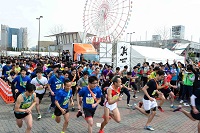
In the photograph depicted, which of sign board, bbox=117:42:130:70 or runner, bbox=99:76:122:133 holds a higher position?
sign board, bbox=117:42:130:70

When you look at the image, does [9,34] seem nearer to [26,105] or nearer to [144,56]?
[144,56]

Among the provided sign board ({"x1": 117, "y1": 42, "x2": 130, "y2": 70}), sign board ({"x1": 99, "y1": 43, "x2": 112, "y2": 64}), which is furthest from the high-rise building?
sign board ({"x1": 117, "y1": 42, "x2": 130, "y2": 70})

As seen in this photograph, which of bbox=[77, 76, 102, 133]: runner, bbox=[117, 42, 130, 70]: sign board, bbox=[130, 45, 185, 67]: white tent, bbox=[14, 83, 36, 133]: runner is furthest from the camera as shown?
bbox=[130, 45, 185, 67]: white tent

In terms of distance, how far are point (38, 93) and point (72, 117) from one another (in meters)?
1.46

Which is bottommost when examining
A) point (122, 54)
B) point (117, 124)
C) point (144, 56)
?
point (117, 124)

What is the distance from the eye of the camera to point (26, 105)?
479 cm

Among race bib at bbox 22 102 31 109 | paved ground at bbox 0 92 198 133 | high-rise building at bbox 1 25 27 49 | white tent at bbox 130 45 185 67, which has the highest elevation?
high-rise building at bbox 1 25 27 49

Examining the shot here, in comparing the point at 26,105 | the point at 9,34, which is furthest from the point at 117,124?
the point at 9,34

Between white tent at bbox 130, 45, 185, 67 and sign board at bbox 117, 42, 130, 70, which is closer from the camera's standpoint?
sign board at bbox 117, 42, 130, 70

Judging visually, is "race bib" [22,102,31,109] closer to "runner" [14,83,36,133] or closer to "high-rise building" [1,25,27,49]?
"runner" [14,83,36,133]

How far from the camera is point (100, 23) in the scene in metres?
20.5

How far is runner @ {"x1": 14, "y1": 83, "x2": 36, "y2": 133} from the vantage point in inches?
182

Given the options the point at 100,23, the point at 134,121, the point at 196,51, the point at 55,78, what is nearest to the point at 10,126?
the point at 55,78

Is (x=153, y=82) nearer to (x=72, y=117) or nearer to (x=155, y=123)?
(x=155, y=123)
